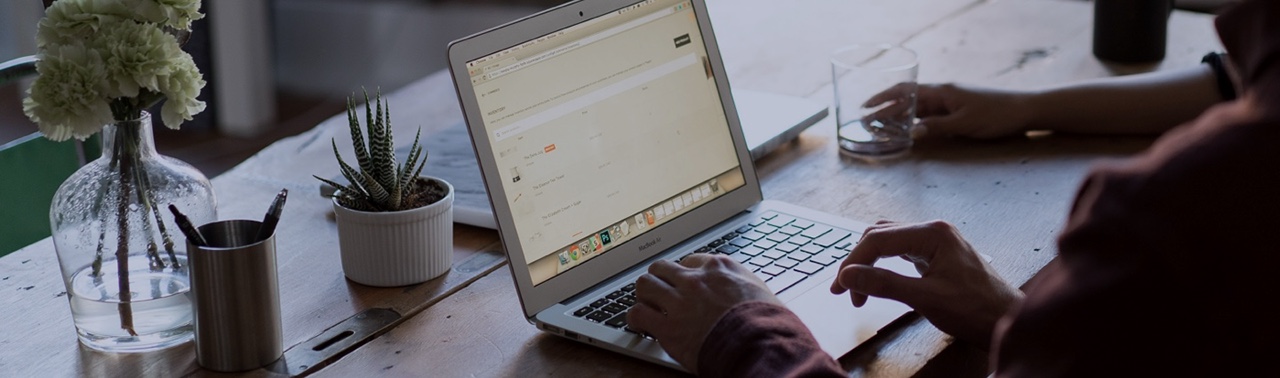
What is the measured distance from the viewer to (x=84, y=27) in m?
0.96

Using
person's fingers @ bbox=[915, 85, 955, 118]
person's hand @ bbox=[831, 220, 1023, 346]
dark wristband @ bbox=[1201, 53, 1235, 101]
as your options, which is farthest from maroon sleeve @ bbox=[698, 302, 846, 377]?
dark wristband @ bbox=[1201, 53, 1235, 101]

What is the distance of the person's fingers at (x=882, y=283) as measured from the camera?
3.44ft

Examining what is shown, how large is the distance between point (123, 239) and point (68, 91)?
0.15 m

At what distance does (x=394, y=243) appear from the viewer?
115 cm

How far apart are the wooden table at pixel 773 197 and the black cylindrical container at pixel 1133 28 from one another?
0.03 metres

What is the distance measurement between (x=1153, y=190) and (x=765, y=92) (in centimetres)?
116

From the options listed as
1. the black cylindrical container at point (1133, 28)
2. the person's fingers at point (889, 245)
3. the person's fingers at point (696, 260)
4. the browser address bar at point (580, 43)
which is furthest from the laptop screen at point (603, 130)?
the black cylindrical container at point (1133, 28)

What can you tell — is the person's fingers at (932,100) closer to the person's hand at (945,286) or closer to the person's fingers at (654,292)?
the person's hand at (945,286)

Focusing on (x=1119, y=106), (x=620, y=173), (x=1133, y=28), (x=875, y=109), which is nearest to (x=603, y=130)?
(x=620, y=173)

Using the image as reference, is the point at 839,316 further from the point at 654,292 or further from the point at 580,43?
the point at 580,43

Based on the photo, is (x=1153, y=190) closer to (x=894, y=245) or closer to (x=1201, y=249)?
(x=1201, y=249)

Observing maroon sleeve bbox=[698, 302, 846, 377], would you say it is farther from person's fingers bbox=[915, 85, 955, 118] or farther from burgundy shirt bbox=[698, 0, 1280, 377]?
person's fingers bbox=[915, 85, 955, 118]

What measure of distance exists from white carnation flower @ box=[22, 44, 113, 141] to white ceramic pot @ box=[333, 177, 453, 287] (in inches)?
10.0

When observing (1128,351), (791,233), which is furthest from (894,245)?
(1128,351)
